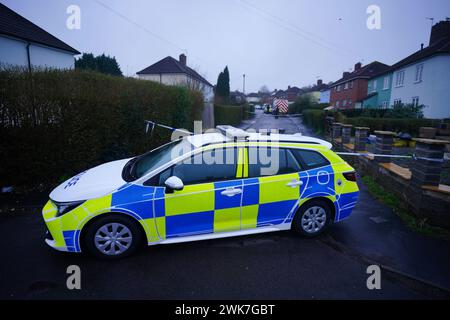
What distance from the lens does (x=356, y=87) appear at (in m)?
35.5

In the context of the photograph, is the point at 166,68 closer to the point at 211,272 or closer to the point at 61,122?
the point at 61,122

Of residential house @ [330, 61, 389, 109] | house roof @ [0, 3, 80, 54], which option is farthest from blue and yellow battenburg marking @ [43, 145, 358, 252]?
residential house @ [330, 61, 389, 109]

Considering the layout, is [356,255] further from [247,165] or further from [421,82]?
[421,82]

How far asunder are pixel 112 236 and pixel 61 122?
12.4 ft

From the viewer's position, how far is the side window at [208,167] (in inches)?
132

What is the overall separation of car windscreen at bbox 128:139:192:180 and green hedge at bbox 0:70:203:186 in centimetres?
275

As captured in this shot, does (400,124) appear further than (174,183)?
Yes

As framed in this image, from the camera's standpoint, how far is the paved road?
106 inches

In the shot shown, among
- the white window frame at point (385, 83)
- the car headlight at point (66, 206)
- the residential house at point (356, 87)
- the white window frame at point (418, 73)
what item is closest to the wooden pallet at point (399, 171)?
the car headlight at point (66, 206)

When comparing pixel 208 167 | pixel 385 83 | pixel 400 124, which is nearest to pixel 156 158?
pixel 208 167

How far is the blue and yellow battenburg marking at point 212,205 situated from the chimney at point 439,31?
2864cm

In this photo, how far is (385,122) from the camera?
15.9 meters

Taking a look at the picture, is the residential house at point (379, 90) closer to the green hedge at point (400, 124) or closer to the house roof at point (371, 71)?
the house roof at point (371, 71)
